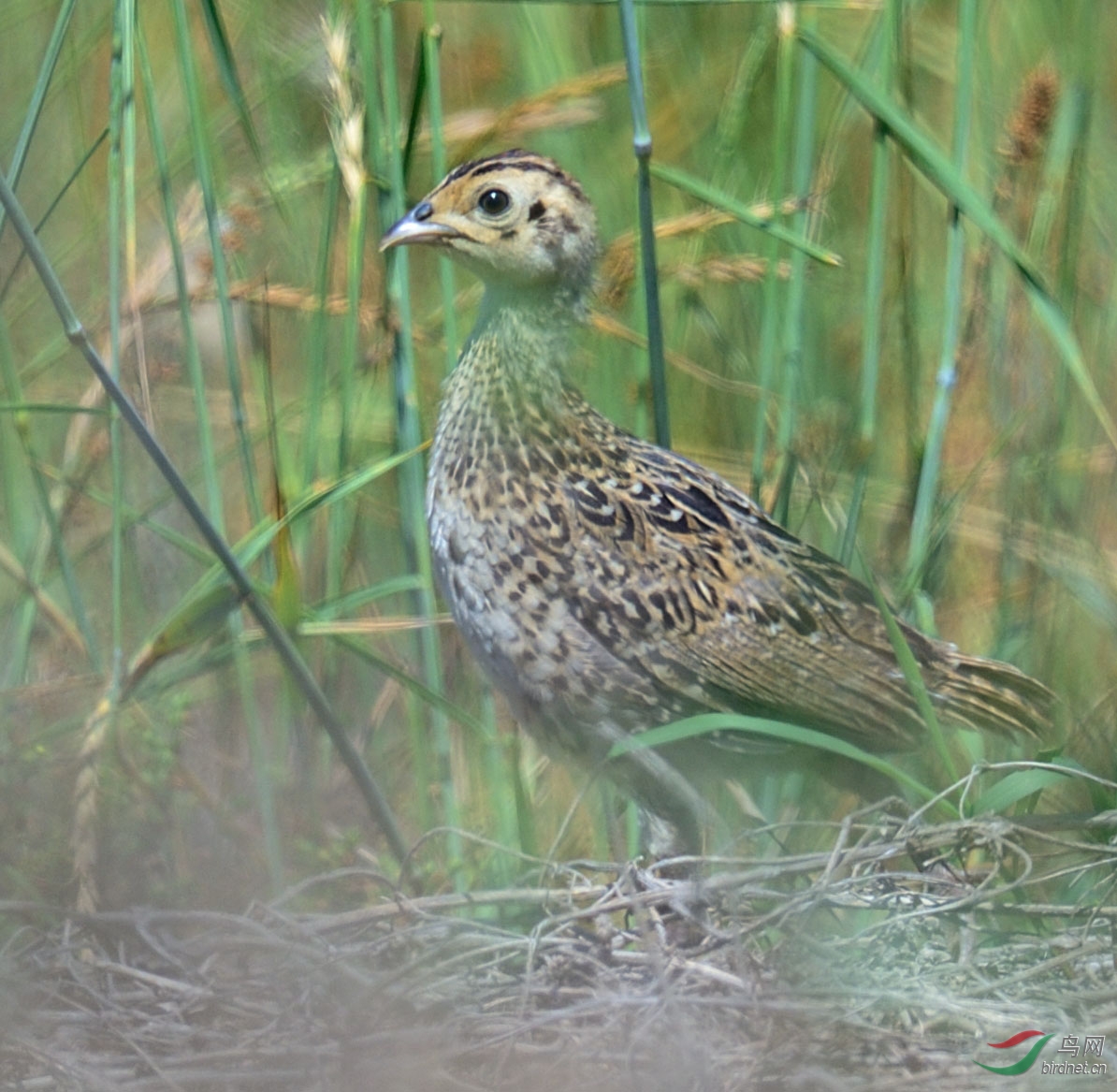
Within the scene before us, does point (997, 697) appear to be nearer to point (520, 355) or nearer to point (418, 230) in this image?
point (520, 355)

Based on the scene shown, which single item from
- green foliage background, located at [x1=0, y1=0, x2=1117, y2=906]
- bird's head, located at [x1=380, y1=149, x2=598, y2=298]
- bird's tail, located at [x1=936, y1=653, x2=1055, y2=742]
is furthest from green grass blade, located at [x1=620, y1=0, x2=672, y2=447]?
bird's tail, located at [x1=936, y1=653, x2=1055, y2=742]

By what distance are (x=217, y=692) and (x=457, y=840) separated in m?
0.93

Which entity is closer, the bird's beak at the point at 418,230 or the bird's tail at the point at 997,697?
the bird's beak at the point at 418,230

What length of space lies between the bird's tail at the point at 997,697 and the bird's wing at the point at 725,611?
0.06 metres

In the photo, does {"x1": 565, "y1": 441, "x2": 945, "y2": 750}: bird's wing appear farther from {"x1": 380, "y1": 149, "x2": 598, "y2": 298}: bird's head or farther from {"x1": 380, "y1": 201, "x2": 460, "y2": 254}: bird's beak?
{"x1": 380, "y1": 201, "x2": 460, "y2": 254}: bird's beak

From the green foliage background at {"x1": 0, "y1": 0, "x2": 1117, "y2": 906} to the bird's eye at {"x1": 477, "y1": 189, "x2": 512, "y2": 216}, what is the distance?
0.18 meters

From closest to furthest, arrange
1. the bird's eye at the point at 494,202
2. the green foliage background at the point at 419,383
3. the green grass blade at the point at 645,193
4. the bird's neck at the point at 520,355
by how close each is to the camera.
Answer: the green grass blade at the point at 645,193, the green foliage background at the point at 419,383, the bird's eye at the point at 494,202, the bird's neck at the point at 520,355

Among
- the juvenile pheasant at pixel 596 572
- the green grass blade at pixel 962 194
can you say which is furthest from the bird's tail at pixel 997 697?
the green grass blade at pixel 962 194

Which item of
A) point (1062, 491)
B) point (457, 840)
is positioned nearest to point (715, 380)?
point (1062, 491)

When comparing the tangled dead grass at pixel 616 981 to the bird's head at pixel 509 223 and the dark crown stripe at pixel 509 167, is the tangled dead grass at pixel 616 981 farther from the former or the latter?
the dark crown stripe at pixel 509 167

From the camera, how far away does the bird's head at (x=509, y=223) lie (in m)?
3.23

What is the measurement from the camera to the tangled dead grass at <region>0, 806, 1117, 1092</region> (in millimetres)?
2598

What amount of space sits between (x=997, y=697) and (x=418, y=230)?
5.23ft

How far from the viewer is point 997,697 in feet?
11.0
